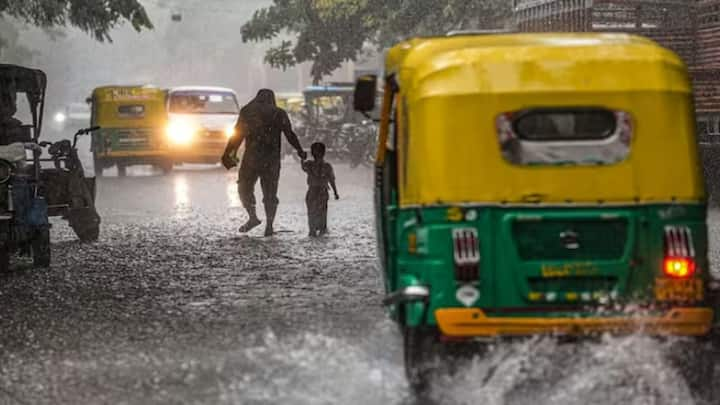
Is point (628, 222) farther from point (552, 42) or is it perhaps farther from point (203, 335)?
point (203, 335)

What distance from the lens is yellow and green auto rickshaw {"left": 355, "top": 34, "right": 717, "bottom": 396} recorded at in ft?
22.9

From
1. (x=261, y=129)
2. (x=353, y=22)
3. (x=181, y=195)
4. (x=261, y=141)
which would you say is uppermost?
(x=353, y=22)

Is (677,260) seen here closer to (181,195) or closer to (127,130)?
(181,195)

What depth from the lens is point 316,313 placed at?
10367 millimetres

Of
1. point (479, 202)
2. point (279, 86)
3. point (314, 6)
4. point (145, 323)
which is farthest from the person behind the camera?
point (279, 86)

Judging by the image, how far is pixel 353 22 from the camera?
135ft

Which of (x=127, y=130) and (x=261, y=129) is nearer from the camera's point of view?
(x=261, y=129)

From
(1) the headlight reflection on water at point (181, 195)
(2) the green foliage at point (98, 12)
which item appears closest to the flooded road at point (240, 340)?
(1) the headlight reflection on water at point (181, 195)

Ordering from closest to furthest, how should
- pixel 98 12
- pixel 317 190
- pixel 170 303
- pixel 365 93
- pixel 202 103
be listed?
1. pixel 365 93
2. pixel 170 303
3. pixel 317 190
4. pixel 98 12
5. pixel 202 103

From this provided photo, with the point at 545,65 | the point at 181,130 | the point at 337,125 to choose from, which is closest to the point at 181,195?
the point at 181,130

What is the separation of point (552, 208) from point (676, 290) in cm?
71

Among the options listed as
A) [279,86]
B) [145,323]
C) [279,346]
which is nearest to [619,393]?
[279,346]

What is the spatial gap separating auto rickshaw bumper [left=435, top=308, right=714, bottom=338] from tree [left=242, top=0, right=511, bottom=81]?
2747 centimetres

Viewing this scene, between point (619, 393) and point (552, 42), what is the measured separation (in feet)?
5.95
